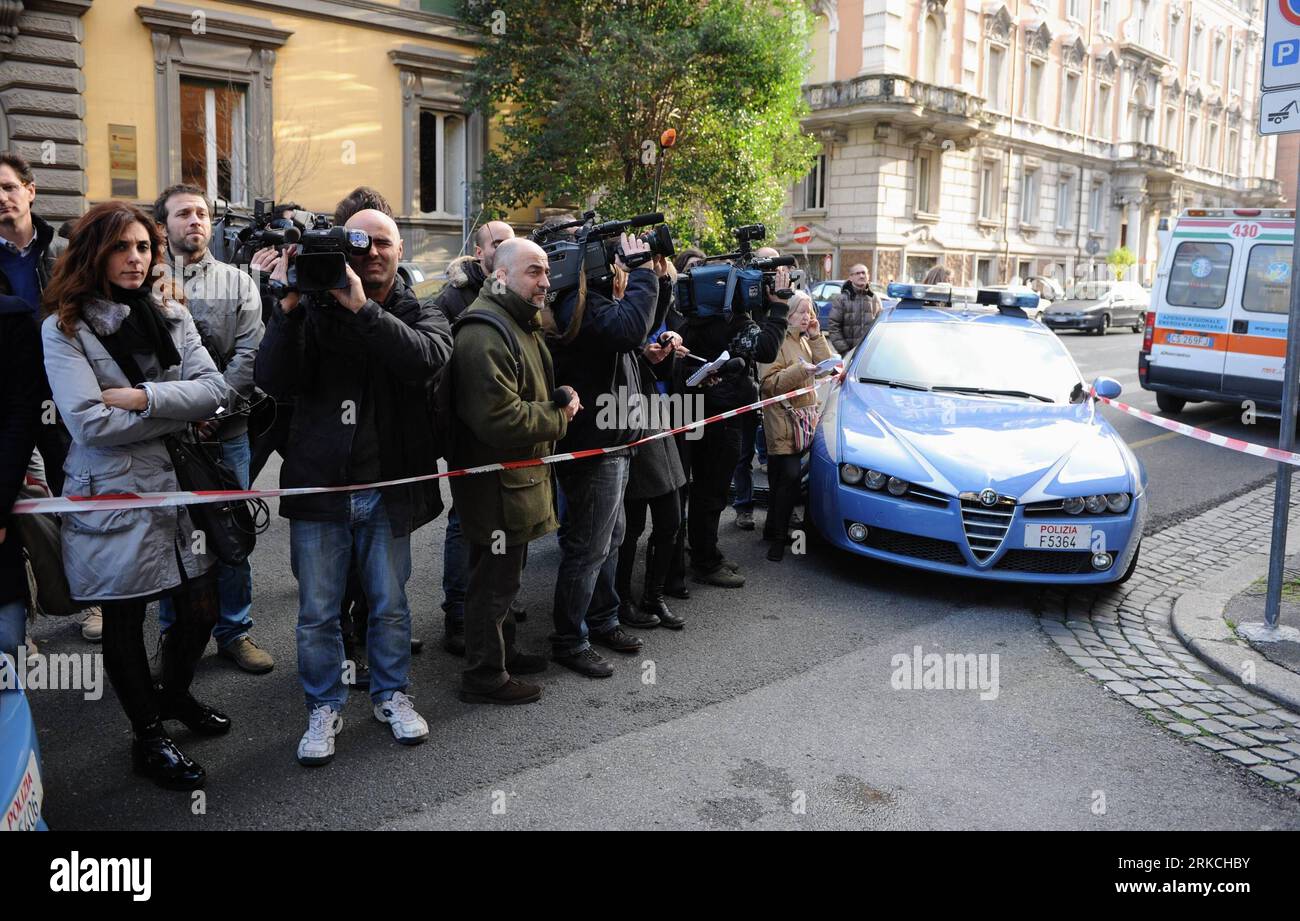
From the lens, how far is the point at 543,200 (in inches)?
839

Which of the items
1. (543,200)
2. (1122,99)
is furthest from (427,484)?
(1122,99)

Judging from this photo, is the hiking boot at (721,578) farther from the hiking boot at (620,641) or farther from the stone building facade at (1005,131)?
the stone building facade at (1005,131)

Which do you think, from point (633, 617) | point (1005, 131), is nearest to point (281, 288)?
point (633, 617)

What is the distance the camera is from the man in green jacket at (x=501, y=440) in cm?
418

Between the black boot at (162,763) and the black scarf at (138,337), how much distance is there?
1225mm

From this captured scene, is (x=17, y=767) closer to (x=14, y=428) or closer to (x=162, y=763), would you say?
(x=14, y=428)

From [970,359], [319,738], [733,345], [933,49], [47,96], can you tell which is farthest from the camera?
[933,49]

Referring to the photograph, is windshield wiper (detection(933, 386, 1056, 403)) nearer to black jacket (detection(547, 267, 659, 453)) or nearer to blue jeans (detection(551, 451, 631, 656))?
black jacket (detection(547, 267, 659, 453))

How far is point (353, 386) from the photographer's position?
3965 millimetres

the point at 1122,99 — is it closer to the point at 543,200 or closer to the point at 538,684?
the point at 543,200

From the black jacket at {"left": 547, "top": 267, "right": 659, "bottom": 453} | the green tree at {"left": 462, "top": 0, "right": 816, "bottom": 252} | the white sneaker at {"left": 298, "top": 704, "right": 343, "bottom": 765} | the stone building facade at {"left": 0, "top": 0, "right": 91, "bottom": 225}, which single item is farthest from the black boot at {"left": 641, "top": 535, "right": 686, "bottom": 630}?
the stone building facade at {"left": 0, "top": 0, "right": 91, "bottom": 225}

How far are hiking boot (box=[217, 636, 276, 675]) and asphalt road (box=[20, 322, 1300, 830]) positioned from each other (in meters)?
0.05

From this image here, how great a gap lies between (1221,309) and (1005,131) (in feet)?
91.2

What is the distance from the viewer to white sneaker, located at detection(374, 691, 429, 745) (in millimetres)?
4121
